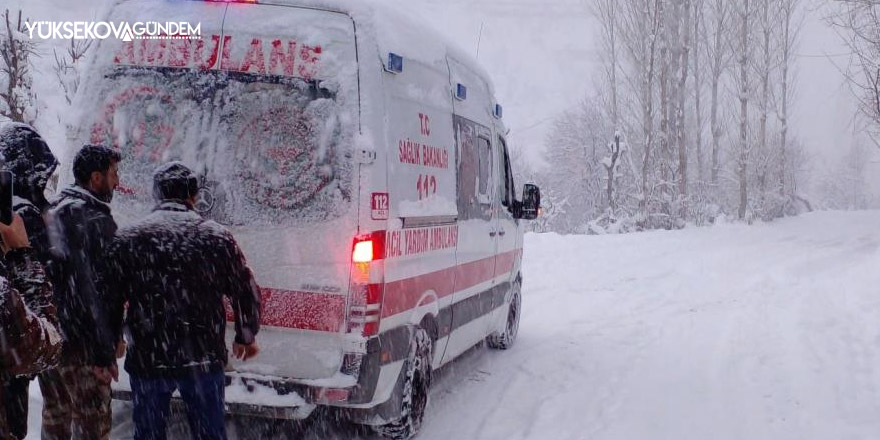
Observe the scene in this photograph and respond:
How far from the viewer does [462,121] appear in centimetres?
617

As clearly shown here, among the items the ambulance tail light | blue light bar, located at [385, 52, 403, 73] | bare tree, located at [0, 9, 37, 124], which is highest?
bare tree, located at [0, 9, 37, 124]

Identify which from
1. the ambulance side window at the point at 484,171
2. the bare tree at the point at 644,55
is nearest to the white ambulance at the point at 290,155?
the ambulance side window at the point at 484,171

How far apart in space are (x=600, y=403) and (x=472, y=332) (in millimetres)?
1197

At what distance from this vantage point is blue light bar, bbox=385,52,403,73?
4605mm

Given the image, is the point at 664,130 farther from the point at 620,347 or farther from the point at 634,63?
the point at 620,347

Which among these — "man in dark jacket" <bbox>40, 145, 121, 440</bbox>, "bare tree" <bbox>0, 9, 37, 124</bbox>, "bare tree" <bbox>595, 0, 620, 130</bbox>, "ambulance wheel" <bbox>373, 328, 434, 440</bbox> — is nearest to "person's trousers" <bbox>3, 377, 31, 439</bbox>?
"man in dark jacket" <bbox>40, 145, 121, 440</bbox>

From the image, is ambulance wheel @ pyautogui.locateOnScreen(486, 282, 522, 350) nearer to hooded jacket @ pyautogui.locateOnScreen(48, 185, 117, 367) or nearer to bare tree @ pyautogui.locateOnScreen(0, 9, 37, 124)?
hooded jacket @ pyautogui.locateOnScreen(48, 185, 117, 367)

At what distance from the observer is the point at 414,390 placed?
17.1 ft

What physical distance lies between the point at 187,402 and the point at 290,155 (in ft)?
4.75

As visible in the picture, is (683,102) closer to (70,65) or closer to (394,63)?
(70,65)

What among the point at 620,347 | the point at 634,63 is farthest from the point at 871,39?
the point at 634,63

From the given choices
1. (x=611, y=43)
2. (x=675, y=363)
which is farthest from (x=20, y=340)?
(x=611, y=43)

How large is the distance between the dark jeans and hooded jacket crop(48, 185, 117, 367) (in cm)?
24

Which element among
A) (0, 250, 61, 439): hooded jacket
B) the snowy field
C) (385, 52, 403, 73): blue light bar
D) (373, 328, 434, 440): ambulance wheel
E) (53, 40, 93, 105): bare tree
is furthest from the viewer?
(53, 40, 93, 105): bare tree
